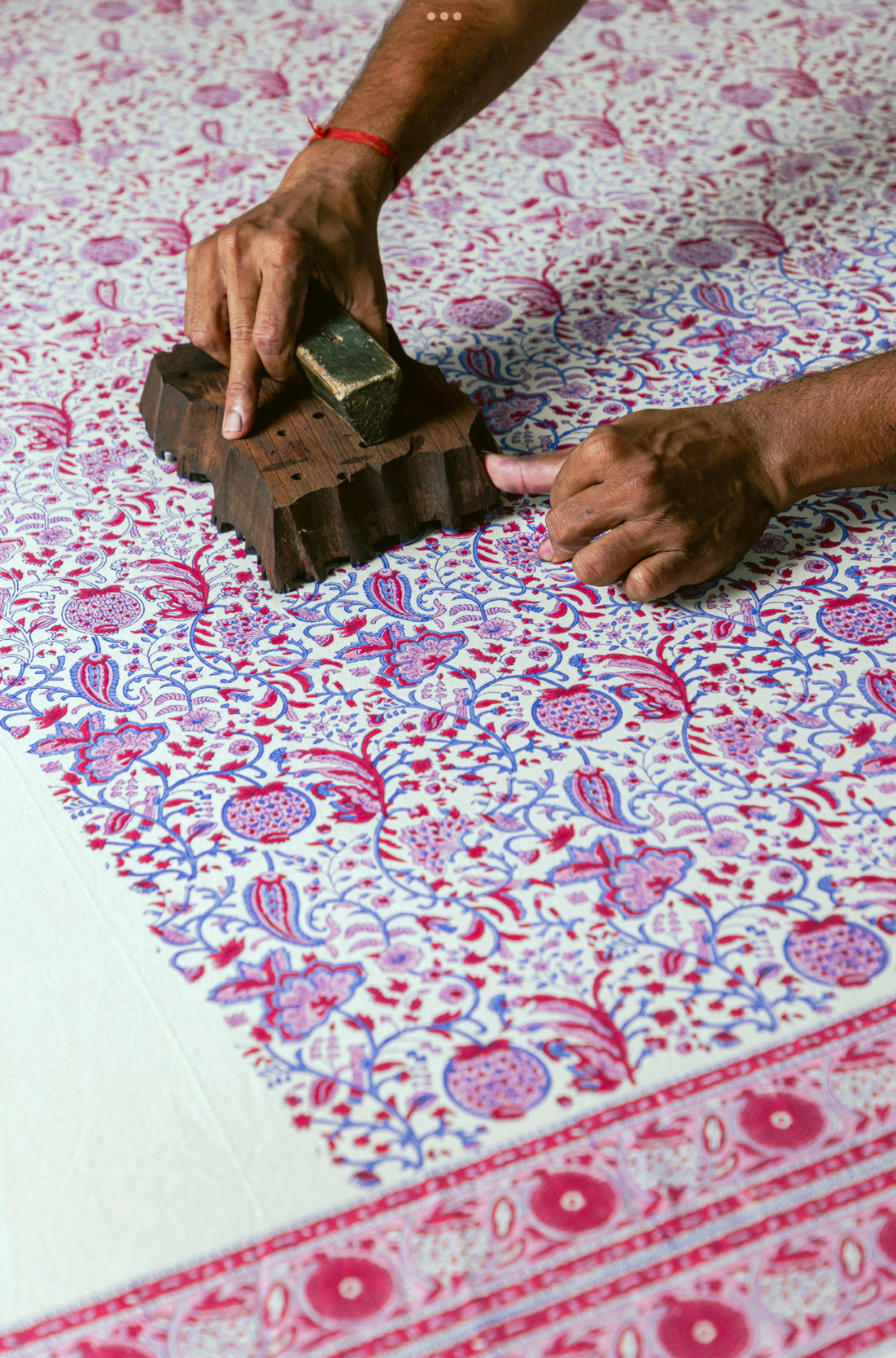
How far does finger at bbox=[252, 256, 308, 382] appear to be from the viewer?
113 cm

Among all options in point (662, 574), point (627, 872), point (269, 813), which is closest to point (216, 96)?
point (662, 574)

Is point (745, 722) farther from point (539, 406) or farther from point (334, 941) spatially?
point (539, 406)

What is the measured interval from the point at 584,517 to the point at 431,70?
2.02 ft

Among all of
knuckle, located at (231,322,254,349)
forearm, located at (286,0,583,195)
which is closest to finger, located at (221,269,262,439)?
knuckle, located at (231,322,254,349)

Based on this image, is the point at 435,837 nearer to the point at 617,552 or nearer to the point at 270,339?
the point at 617,552

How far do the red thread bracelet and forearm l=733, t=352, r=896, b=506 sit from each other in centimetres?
48

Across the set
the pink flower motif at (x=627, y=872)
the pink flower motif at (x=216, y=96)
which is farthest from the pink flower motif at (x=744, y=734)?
the pink flower motif at (x=216, y=96)

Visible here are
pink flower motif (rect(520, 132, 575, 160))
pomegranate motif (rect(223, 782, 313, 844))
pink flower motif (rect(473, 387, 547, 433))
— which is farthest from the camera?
pink flower motif (rect(520, 132, 575, 160))

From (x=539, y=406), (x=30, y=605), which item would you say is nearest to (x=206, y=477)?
(x=30, y=605)

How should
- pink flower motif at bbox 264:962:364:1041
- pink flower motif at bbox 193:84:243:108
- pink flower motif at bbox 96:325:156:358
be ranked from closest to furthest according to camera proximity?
pink flower motif at bbox 264:962:364:1041
pink flower motif at bbox 96:325:156:358
pink flower motif at bbox 193:84:243:108

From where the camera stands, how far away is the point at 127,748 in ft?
3.18

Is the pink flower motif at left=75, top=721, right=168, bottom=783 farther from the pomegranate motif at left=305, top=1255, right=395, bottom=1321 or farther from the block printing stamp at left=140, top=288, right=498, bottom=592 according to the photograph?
the pomegranate motif at left=305, top=1255, right=395, bottom=1321

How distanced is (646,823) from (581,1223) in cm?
29

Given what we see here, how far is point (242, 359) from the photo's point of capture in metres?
1.14
